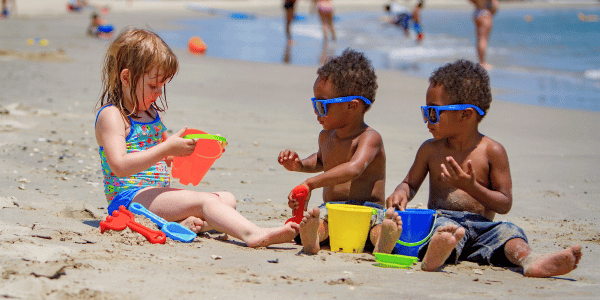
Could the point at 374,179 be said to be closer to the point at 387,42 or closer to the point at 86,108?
the point at 86,108

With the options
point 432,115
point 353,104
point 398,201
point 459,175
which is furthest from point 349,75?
point 459,175

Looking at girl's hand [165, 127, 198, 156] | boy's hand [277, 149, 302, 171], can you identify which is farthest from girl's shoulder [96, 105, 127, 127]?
boy's hand [277, 149, 302, 171]

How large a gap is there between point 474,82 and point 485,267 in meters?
0.98

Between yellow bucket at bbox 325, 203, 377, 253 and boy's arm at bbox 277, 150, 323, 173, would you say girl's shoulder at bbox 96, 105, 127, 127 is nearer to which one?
boy's arm at bbox 277, 150, 323, 173

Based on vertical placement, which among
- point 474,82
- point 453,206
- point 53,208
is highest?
point 474,82

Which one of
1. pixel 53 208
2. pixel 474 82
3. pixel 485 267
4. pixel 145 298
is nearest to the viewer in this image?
pixel 145 298

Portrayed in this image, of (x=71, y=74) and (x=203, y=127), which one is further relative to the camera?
(x=71, y=74)

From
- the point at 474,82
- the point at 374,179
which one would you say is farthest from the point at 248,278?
the point at 474,82

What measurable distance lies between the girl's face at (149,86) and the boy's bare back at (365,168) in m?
1.04

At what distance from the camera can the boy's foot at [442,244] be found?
2.88m

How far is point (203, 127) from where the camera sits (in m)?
6.32

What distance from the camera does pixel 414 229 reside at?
3.23m

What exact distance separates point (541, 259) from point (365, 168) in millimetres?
1027

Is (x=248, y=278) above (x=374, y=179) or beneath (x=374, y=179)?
beneath
